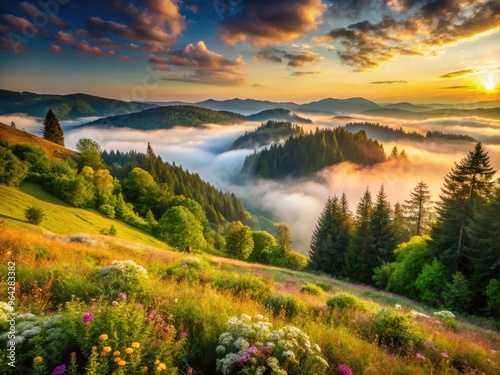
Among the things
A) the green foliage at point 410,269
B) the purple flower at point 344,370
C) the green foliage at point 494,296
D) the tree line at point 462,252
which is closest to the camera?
the purple flower at point 344,370

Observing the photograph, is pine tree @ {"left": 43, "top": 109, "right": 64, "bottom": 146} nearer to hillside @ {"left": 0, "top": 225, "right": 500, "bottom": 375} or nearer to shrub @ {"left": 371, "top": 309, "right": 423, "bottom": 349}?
hillside @ {"left": 0, "top": 225, "right": 500, "bottom": 375}

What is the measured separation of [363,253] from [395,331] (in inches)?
1759

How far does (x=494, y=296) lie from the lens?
25531 mm

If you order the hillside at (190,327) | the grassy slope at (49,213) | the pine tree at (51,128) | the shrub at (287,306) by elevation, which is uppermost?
the pine tree at (51,128)

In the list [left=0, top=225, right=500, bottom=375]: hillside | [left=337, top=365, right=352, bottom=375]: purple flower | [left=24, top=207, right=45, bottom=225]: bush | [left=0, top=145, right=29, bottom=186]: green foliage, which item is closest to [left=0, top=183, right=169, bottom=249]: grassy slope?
[left=24, top=207, right=45, bottom=225]: bush

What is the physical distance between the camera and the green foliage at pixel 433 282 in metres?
29.8

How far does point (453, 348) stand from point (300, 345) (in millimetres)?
5465

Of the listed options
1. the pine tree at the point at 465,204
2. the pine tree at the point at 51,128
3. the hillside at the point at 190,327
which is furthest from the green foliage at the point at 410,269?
the pine tree at the point at 51,128

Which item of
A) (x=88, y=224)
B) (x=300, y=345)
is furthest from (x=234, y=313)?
(x=88, y=224)

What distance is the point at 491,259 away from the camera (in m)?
27.8

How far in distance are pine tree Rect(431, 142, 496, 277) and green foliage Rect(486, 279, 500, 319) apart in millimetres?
4288

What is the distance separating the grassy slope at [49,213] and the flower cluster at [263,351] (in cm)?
2730

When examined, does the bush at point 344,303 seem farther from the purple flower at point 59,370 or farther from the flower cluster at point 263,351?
the purple flower at point 59,370

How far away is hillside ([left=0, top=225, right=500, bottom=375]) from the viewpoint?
4.34m
